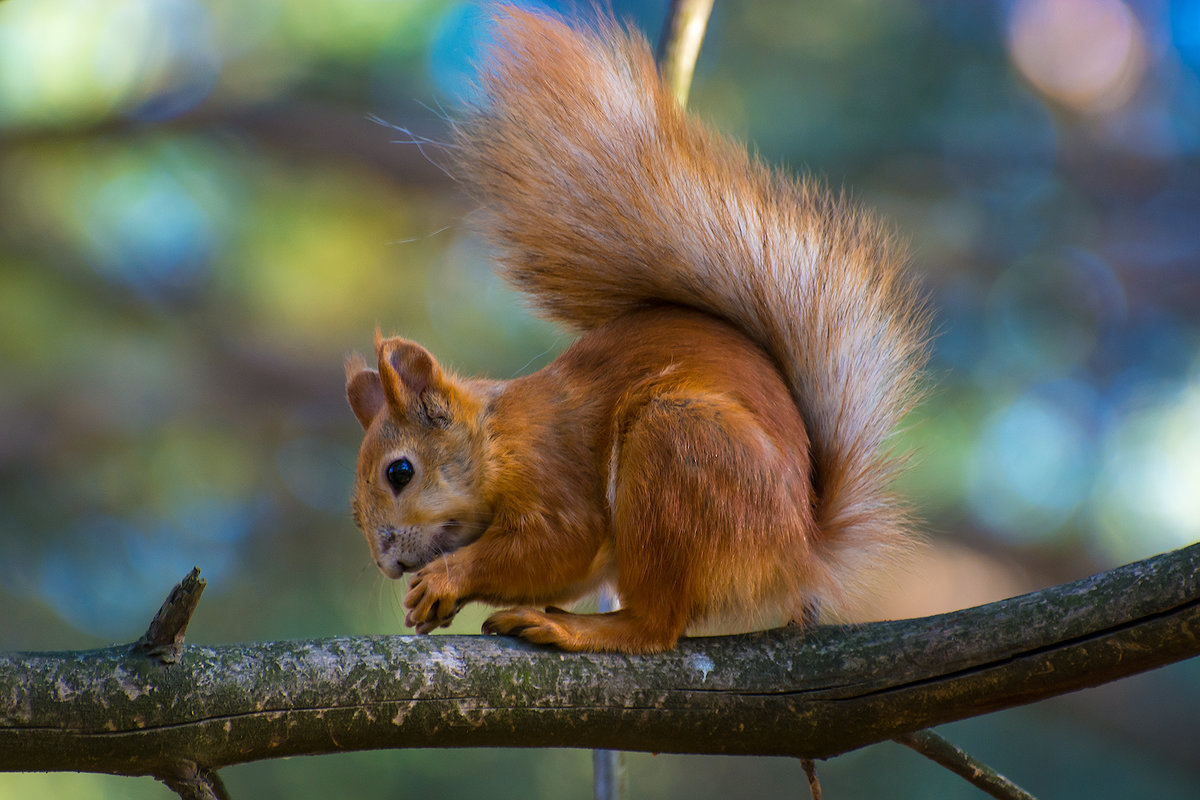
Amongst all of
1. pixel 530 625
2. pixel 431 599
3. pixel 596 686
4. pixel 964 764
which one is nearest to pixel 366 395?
pixel 431 599

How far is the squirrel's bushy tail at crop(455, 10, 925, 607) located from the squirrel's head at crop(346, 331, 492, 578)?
0.79 ft

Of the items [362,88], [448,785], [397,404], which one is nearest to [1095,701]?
[448,785]

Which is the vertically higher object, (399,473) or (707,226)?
(707,226)

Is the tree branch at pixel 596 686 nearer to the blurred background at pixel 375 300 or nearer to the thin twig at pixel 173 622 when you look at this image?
the thin twig at pixel 173 622

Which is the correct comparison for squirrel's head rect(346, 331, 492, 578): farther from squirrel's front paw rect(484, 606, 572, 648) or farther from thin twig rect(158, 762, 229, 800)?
thin twig rect(158, 762, 229, 800)

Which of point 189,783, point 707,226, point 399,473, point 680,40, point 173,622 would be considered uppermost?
point 680,40

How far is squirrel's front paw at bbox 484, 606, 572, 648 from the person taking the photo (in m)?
1.06

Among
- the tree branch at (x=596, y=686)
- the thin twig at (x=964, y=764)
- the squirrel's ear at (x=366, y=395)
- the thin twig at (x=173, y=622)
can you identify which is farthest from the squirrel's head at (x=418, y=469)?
the thin twig at (x=964, y=764)

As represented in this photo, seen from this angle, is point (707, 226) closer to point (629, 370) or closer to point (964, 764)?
point (629, 370)

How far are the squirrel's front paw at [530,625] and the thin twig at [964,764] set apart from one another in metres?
0.36

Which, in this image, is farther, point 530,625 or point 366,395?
point 366,395

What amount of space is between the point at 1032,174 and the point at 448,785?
8.09 ft

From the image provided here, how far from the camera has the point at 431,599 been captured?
1157 millimetres

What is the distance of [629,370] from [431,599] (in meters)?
0.35
